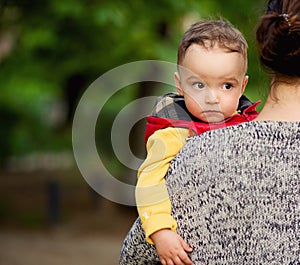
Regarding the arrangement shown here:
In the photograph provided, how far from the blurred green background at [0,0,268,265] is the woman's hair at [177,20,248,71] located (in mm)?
2632

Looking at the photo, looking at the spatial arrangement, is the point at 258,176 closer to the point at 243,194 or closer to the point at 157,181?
the point at 243,194

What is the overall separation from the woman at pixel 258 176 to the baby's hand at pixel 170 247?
0.03 metres

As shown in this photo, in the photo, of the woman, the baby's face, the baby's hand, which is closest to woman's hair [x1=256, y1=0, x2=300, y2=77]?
the woman

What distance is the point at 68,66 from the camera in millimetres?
11406

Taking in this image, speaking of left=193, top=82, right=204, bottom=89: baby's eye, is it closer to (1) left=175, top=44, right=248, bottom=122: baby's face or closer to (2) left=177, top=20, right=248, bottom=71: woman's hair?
(1) left=175, top=44, right=248, bottom=122: baby's face

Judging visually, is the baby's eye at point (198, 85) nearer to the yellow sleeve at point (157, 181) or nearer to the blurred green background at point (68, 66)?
the yellow sleeve at point (157, 181)

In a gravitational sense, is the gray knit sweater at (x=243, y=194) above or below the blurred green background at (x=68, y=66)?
above

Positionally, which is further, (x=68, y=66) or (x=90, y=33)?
(x=68, y=66)

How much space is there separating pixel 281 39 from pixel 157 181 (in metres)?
0.52

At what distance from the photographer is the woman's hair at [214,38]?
7.94 ft

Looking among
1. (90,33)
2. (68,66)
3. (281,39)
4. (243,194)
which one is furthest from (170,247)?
(68,66)

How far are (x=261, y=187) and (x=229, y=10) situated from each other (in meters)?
8.56

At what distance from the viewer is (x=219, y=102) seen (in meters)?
2.39

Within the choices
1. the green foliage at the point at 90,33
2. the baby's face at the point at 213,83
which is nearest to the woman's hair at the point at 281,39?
the baby's face at the point at 213,83
